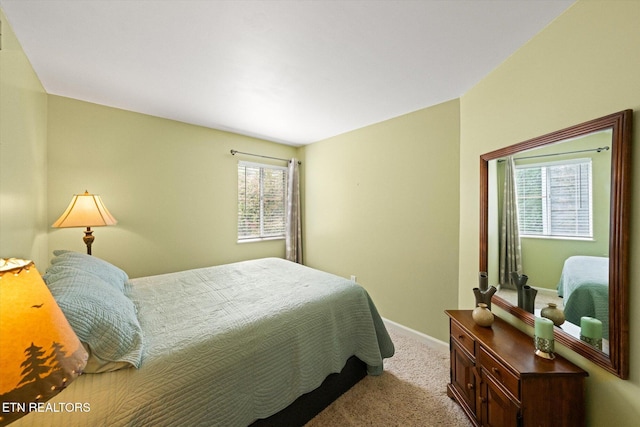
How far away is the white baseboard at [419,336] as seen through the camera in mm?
2416

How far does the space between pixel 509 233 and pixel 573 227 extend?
1.39 feet

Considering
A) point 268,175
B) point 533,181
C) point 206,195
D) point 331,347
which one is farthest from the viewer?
point 268,175

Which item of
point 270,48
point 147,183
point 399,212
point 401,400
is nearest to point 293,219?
point 399,212

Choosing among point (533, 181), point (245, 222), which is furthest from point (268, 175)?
point (533, 181)

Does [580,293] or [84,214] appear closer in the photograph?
[580,293]

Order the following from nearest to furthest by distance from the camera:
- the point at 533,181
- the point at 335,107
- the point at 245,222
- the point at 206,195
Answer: the point at 533,181 < the point at 335,107 < the point at 206,195 < the point at 245,222

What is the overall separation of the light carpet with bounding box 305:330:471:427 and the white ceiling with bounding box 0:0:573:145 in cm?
254

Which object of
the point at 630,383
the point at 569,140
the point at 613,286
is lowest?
the point at 630,383

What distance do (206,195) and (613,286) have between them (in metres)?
3.61

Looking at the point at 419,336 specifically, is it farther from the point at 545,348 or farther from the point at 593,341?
the point at 593,341

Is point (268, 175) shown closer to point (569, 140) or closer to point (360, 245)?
point (360, 245)

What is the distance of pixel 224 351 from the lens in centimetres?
125

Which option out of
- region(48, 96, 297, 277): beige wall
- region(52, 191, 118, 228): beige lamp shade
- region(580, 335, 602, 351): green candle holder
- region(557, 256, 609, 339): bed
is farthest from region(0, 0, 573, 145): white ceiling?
region(580, 335, 602, 351): green candle holder

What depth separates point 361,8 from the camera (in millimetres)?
1301
